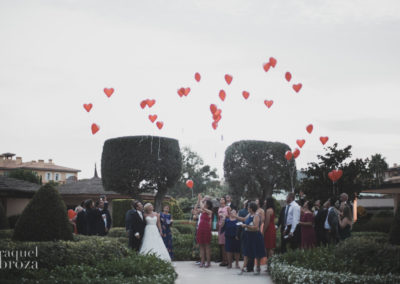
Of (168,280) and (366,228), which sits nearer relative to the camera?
(168,280)

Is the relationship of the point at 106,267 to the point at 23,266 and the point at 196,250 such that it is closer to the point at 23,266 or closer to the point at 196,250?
the point at 23,266

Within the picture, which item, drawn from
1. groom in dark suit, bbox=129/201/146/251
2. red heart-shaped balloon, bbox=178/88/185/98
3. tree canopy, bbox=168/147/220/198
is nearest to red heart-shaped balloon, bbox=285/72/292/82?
red heart-shaped balloon, bbox=178/88/185/98

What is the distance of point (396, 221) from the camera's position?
9016 mm

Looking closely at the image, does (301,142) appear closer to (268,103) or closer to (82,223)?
(268,103)

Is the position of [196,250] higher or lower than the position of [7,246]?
lower

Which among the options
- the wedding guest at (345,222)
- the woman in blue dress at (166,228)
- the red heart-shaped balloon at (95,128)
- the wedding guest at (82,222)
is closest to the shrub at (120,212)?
the red heart-shaped balloon at (95,128)

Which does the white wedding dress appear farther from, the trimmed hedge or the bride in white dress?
the trimmed hedge

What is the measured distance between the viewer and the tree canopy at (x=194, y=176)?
72.1m

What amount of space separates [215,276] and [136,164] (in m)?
20.2

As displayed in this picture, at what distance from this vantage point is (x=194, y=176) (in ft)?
239

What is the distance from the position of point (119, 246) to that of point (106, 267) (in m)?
1.60

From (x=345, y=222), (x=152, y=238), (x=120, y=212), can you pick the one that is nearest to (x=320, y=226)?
(x=345, y=222)

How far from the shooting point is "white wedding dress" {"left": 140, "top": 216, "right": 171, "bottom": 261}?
41.4 feet

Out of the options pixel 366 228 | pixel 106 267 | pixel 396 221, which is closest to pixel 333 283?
pixel 396 221
